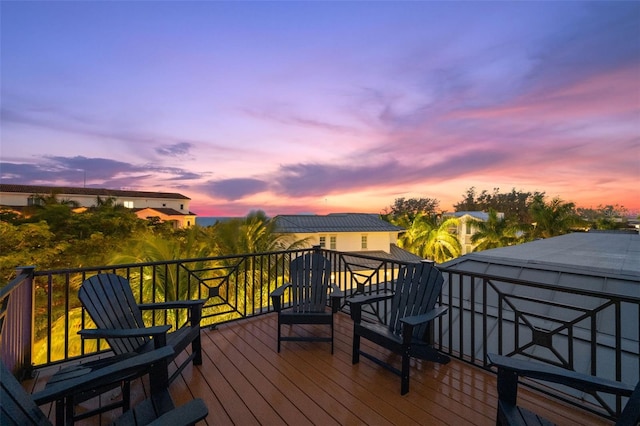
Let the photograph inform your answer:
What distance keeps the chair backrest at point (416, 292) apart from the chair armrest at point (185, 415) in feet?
6.70

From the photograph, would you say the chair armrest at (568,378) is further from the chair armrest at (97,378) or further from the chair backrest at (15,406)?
the chair backrest at (15,406)

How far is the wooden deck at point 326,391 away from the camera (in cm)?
209

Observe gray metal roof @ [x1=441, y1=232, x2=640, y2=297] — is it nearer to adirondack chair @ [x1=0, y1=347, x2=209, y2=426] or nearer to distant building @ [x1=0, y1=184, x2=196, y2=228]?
adirondack chair @ [x1=0, y1=347, x2=209, y2=426]

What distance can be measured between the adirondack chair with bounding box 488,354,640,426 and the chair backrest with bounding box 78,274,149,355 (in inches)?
102

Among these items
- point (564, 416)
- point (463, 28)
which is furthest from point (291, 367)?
point (463, 28)

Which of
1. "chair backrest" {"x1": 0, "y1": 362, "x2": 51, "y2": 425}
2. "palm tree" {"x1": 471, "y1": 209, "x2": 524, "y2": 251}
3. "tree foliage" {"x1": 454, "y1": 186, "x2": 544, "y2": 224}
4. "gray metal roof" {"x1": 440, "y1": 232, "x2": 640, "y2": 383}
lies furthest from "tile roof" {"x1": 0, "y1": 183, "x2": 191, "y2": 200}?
"tree foliage" {"x1": 454, "y1": 186, "x2": 544, "y2": 224}

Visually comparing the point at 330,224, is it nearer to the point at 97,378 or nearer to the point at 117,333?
the point at 117,333

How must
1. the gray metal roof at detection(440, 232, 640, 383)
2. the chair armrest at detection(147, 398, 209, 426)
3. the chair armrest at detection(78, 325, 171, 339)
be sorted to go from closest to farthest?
the chair armrest at detection(147, 398, 209, 426) < the chair armrest at detection(78, 325, 171, 339) < the gray metal roof at detection(440, 232, 640, 383)

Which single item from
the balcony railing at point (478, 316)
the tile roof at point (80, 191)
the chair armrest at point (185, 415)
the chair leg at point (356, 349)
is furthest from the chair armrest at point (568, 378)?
the tile roof at point (80, 191)

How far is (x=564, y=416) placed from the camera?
210cm

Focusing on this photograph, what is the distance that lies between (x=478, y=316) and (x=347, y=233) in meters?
14.2

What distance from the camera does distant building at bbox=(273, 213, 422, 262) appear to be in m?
19.3

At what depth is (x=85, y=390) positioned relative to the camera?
1.35 meters

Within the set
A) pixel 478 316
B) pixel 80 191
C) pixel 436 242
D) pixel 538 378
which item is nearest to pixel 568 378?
pixel 538 378
